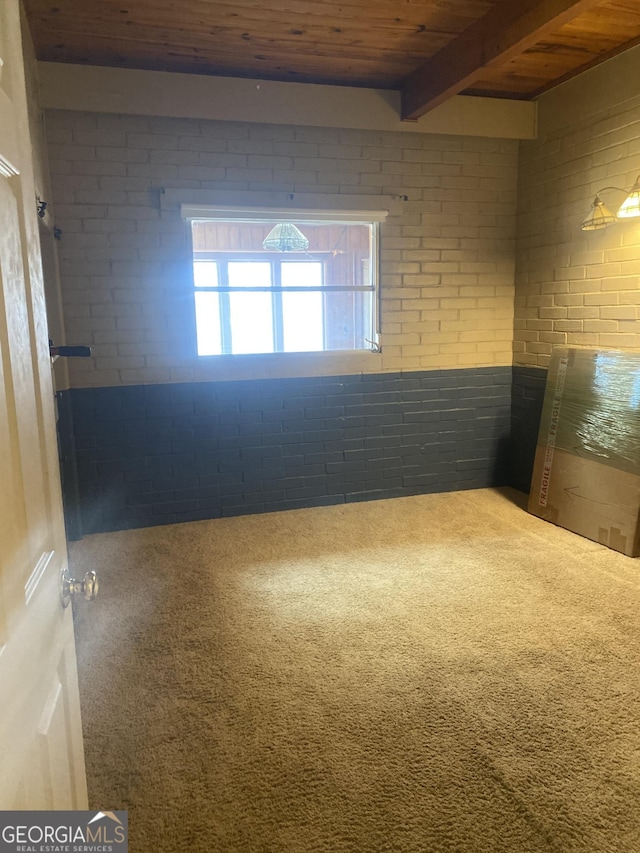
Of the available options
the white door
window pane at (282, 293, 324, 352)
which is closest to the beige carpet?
the white door

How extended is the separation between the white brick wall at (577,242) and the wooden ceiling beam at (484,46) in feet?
3.16

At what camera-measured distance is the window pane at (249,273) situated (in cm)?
407

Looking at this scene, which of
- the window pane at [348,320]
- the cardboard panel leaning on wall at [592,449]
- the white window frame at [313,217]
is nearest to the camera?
the cardboard panel leaning on wall at [592,449]

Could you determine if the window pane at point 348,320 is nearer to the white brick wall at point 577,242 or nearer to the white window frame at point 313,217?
the white window frame at point 313,217

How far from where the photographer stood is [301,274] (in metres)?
4.20

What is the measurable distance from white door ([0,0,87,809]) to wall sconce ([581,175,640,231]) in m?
3.27

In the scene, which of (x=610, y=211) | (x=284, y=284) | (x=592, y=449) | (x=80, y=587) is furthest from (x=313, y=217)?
(x=80, y=587)

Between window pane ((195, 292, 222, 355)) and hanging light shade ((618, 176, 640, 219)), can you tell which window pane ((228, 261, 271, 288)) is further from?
hanging light shade ((618, 176, 640, 219))

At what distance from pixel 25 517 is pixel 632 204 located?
3548 millimetres

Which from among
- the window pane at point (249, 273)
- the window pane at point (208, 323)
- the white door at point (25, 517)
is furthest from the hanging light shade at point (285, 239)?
the white door at point (25, 517)

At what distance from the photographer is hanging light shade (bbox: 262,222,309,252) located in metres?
4.14

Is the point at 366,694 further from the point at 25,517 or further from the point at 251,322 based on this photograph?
the point at 251,322

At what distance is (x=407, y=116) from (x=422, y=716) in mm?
3710

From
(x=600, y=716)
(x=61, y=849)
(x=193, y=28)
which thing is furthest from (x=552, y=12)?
(x=61, y=849)
